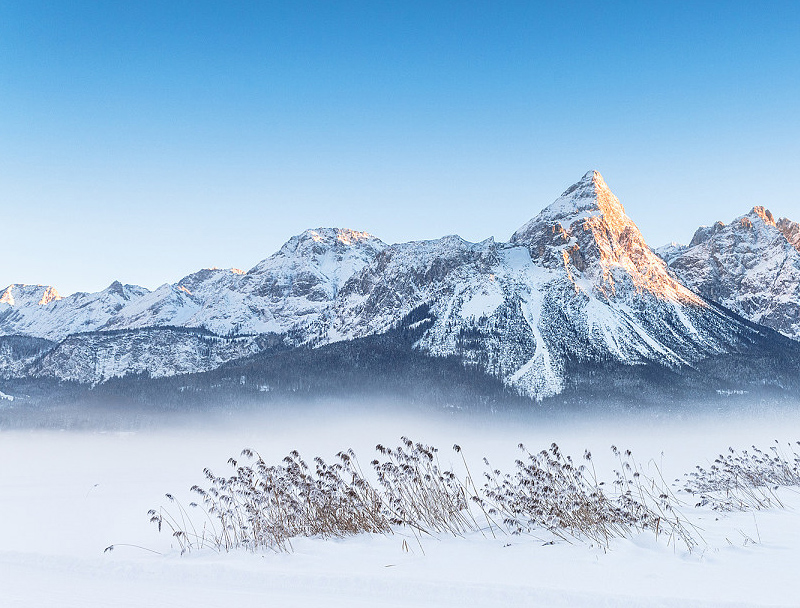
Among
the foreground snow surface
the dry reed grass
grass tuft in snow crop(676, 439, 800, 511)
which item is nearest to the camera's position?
the foreground snow surface

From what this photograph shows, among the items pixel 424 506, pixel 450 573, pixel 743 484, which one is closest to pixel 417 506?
pixel 424 506

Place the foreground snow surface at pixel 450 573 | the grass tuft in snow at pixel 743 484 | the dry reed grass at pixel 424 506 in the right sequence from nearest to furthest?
1. the foreground snow surface at pixel 450 573
2. the dry reed grass at pixel 424 506
3. the grass tuft in snow at pixel 743 484

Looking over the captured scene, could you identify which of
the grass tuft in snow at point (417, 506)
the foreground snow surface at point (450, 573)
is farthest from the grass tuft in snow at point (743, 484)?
the grass tuft in snow at point (417, 506)

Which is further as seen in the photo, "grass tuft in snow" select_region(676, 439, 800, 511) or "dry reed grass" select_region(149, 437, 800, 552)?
"grass tuft in snow" select_region(676, 439, 800, 511)

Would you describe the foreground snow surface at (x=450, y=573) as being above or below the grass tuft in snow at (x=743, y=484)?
above

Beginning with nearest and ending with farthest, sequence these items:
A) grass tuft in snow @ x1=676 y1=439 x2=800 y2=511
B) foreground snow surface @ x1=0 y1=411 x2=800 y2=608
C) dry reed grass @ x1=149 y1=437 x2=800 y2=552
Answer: foreground snow surface @ x1=0 y1=411 x2=800 y2=608 < dry reed grass @ x1=149 y1=437 x2=800 y2=552 < grass tuft in snow @ x1=676 y1=439 x2=800 y2=511

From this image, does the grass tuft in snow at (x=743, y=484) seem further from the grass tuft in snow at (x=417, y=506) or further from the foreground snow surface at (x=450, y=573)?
the grass tuft in snow at (x=417, y=506)

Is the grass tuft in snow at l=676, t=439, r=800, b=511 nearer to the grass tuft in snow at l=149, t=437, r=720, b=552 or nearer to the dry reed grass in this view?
the dry reed grass

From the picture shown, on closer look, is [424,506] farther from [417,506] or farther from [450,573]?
[450,573]

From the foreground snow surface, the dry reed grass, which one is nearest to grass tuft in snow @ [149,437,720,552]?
the dry reed grass

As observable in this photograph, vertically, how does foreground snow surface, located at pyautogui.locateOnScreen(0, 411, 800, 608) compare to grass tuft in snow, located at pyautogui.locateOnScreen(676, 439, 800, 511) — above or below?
above

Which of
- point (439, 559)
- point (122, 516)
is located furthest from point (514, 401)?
point (439, 559)

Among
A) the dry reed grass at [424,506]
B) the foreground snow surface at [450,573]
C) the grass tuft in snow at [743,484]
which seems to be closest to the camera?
the foreground snow surface at [450,573]

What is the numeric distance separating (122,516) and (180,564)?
736 inches
